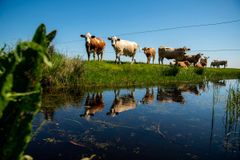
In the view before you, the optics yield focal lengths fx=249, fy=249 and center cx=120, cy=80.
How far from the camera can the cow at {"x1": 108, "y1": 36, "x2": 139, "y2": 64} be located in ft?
63.0

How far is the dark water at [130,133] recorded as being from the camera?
3.97 meters

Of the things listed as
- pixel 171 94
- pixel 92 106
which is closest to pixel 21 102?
pixel 92 106

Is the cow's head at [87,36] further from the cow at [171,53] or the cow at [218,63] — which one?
the cow at [218,63]

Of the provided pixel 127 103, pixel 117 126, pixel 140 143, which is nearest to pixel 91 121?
pixel 117 126

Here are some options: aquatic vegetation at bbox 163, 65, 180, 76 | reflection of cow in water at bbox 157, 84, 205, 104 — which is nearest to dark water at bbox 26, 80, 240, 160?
reflection of cow in water at bbox 157, 84, 205, 104

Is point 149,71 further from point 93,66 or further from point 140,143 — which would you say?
point 140,143

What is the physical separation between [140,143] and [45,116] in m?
2.75

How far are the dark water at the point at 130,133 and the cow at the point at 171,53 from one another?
806 inches

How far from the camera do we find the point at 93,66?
49.8 feet

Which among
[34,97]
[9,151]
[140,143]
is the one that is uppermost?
[34,97]

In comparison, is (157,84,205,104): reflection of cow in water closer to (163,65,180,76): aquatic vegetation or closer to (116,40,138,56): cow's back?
(163,65,180,76): aquatic vegetation

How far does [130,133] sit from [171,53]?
2427 cm

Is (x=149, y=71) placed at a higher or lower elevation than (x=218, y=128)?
higher

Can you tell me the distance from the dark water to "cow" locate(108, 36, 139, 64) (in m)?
11.7
